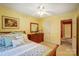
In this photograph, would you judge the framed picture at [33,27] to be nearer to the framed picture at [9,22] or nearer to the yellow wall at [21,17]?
the yellow wall at [21,17]

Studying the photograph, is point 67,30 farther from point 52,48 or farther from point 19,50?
point 19,50

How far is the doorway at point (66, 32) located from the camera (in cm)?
181

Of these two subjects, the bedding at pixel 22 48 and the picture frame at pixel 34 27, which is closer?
the bedding at pixel 22 48

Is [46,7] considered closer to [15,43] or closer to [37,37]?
[37,37]

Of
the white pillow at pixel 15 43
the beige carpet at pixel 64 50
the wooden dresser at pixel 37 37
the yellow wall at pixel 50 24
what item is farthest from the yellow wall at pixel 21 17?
the beige carpet at pixel 64 50

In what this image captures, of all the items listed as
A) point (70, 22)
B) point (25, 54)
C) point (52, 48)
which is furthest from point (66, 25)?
point (25, 54)

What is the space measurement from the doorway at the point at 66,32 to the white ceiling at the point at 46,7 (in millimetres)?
A: 203

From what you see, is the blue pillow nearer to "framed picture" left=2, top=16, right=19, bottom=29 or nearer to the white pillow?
the white pillow

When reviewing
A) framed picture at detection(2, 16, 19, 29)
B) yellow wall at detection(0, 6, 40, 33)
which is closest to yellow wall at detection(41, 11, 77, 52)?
yellow wall at detection(0, 6, 40, 33)

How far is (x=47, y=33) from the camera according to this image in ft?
6.07

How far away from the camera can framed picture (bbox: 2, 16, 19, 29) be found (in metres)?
1.76

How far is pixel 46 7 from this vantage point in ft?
5.85

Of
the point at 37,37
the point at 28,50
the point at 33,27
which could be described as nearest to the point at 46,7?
the point at 33,27

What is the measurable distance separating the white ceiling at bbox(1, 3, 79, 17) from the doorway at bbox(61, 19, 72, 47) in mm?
203
